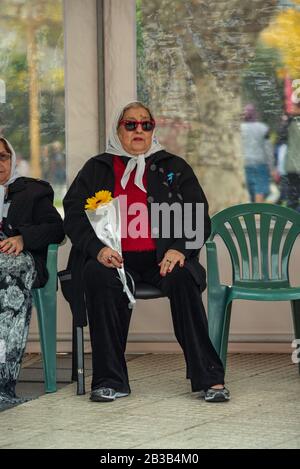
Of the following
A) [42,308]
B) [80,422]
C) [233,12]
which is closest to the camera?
[80,422]

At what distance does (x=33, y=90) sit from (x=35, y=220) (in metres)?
1.24

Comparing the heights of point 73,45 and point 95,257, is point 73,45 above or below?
above

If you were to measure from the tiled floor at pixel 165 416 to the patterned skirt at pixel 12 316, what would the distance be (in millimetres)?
178

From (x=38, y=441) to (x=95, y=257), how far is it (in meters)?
1.28

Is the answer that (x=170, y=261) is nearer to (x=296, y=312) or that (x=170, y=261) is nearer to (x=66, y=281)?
(x=66, y=281)

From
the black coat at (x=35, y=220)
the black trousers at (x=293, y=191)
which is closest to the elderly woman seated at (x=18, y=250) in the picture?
the black coat at (x=35, y=220)

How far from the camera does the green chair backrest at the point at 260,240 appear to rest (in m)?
6.58

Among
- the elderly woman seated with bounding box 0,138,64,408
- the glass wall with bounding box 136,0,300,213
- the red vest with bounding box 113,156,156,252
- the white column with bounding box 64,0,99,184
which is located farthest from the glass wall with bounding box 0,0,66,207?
the red vest with bounding box 113,156,156,252

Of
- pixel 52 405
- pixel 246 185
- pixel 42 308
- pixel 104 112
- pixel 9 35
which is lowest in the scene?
pixel 52 405

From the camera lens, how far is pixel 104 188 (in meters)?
6.22

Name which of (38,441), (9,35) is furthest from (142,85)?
(38,441)

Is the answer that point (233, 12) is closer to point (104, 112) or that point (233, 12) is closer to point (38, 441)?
point (104, 112)

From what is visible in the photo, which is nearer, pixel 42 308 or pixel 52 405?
pixel 52 405

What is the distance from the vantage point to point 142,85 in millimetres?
7223
